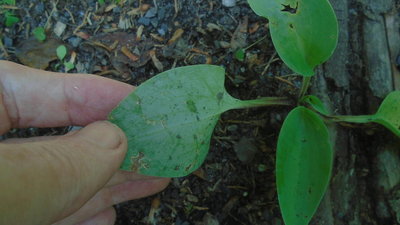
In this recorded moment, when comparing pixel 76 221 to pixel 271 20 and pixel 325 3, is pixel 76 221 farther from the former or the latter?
pixel 325 3

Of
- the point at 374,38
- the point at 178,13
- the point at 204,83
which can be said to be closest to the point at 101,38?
the point at 178,13

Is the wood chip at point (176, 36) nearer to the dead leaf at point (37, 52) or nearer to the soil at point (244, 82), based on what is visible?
the soil at point (244, 82)

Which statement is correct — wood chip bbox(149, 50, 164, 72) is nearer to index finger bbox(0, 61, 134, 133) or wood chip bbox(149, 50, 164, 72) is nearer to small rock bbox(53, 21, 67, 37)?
index finger bbox(0, 61, 134, 133)

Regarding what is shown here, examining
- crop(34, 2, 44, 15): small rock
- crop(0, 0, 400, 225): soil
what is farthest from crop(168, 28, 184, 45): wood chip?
crop(34, 2, 44, 15): small rock

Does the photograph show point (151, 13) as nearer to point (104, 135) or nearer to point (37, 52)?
point (37, 52)

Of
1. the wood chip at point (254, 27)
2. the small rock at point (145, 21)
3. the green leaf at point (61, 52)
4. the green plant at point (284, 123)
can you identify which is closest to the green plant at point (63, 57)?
the green leaf at point (61, 52)
